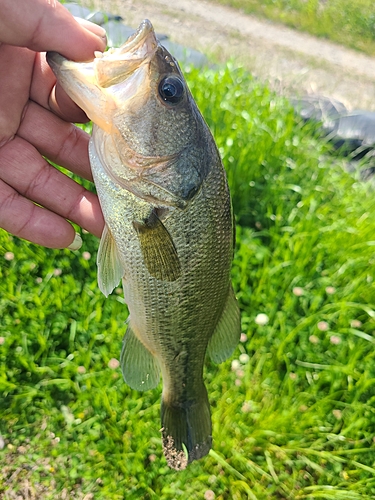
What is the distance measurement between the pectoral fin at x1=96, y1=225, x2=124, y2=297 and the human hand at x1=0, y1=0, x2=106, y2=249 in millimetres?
341

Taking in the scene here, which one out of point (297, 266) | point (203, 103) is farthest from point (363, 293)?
point (203, 103)

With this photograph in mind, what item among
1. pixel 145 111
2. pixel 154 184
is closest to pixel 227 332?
pixel 154 184

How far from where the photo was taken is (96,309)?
2617 millimetres

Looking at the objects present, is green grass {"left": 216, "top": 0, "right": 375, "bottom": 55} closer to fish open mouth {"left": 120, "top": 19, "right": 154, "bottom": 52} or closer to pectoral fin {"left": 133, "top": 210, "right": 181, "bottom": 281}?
fish open mouth {"left": 120, "top": 19, "right": 154, "bottom": 52}

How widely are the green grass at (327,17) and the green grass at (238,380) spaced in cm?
567

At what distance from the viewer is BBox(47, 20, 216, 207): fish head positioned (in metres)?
1.46

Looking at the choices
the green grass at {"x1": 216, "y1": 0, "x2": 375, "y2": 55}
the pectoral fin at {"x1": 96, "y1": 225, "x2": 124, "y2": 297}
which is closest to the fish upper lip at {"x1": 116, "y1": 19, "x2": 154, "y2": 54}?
the pectoral fin at {"x1": 96, "y1": 225, "x2": 124, "y2": 297}

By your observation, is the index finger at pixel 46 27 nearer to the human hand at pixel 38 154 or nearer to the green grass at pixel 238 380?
the human hand at pixel 38 154

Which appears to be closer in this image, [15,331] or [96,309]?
[15,331]

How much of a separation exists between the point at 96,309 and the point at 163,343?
95 cm

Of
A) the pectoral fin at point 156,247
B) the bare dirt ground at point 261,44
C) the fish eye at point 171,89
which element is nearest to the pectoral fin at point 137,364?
the pectoral fin at point 156,247

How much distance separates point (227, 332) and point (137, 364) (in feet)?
1.35

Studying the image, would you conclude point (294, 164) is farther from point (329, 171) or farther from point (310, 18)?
point (310, 18)

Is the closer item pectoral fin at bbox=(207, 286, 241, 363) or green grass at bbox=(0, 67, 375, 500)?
pectoral fin at bbox=(207, 286, 241, 363)
